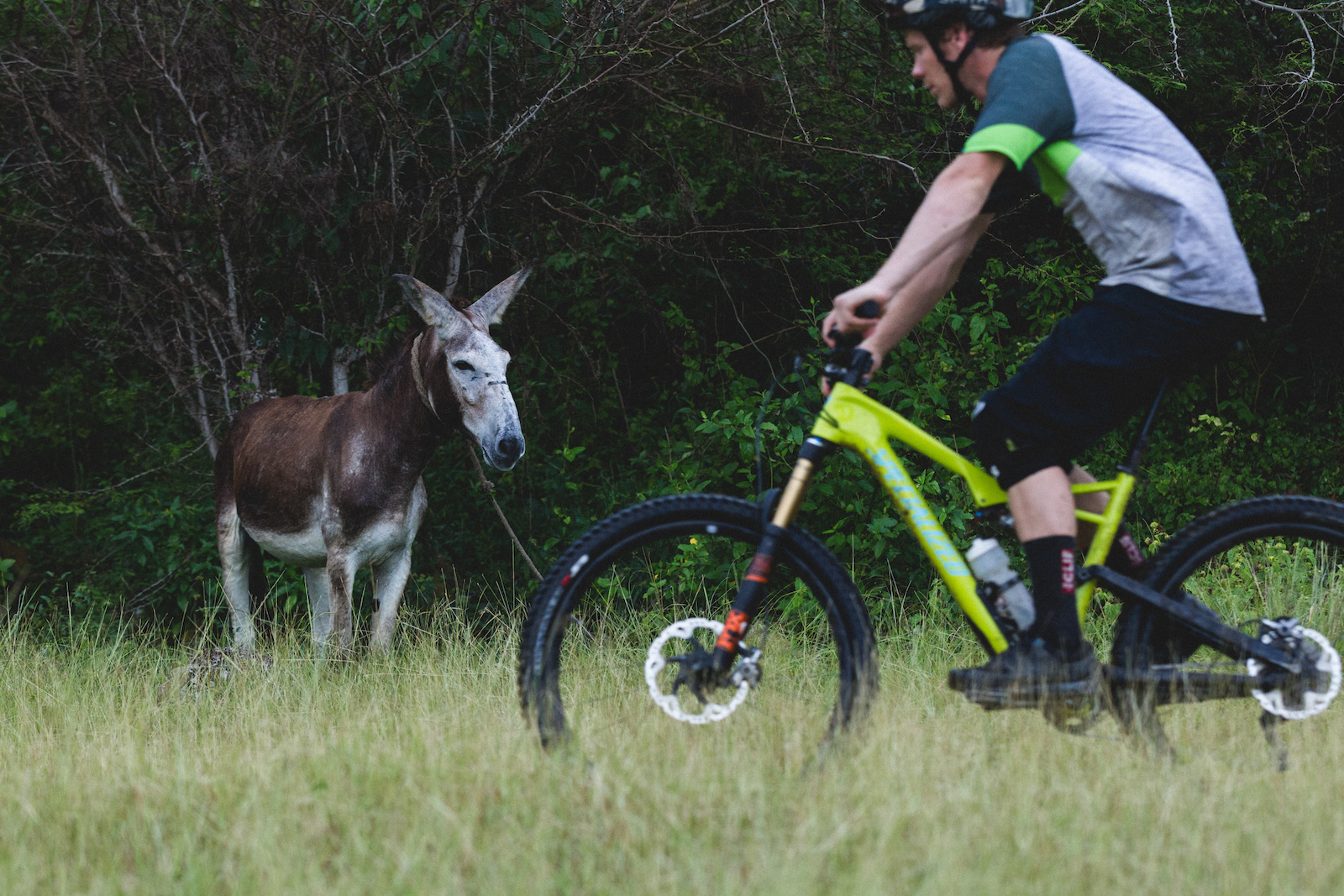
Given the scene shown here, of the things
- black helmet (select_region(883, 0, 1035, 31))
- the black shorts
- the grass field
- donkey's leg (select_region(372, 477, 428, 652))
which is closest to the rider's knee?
the black shorts

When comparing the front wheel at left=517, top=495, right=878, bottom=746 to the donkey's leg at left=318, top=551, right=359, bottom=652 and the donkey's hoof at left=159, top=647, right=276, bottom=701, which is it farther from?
the donkey's hoof at left=159, top=647, right=276, bottom=701

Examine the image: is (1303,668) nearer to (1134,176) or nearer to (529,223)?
(1134,176)

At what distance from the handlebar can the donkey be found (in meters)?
1.86

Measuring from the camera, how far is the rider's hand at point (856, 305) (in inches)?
110

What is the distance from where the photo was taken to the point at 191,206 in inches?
235

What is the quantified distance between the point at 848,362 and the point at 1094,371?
23.7 inches

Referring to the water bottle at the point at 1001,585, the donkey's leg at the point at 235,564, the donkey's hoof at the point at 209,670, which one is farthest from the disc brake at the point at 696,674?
the donkey's leg at the point at 235,564

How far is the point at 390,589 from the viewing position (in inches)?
207

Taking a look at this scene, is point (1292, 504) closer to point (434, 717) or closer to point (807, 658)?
point (807, 658)

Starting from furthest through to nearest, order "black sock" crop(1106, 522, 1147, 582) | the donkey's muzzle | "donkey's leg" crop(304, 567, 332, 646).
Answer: "donkey's leg" crop(304, 567, 332, 646) < the donkey's muzzle < "black sock" crop(1106, 522, 1147, 582)

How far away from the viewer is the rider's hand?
9.14 ft

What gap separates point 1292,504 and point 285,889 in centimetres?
258

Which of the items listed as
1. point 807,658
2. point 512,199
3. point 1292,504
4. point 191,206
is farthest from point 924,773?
point 191,206

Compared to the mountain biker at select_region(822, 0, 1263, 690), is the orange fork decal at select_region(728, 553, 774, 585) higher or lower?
lower
